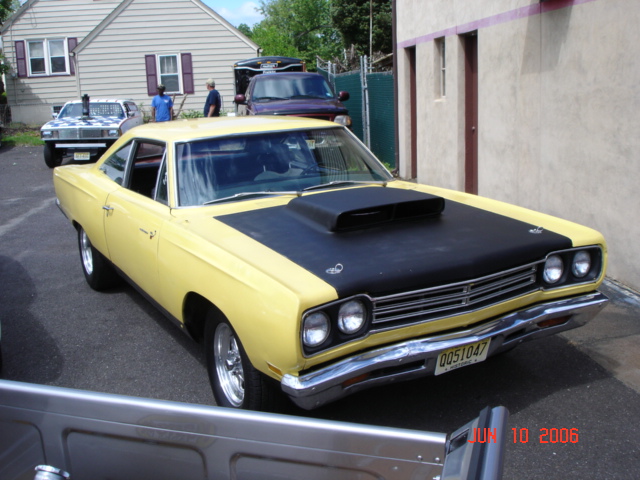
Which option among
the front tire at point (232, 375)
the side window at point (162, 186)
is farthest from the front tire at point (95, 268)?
the front tire at point (232, 375)

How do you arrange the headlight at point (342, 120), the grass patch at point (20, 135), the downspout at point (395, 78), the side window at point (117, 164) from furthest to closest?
the grass patch at point (20, 135) → the headlight at point (342, 120) → the downspout at point (395, 78) → the side window at point (117, 164)

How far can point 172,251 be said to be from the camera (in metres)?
4.14

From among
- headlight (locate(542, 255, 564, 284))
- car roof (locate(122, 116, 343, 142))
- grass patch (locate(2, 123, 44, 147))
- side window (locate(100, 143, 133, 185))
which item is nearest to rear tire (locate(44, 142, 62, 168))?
grass patch (locate(2, 123, 44, 147))

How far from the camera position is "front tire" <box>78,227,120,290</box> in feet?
19.9

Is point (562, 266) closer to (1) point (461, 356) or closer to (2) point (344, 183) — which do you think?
(1) point (461, 356)

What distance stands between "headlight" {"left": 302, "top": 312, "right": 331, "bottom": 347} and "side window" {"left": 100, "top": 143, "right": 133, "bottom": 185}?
294cm

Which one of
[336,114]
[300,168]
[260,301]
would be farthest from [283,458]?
[336,114]

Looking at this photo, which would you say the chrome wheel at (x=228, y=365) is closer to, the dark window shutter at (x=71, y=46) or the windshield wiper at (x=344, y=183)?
the windshield wiper at (x=344, y=183)

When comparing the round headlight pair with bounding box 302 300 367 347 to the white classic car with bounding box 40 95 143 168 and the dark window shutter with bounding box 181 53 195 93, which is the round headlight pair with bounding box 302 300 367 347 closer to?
the white classic car with bounding box 40 95 143 168

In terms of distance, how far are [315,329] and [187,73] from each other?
76.4 feet

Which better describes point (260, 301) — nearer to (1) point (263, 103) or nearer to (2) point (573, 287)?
(2) point (573, 287)

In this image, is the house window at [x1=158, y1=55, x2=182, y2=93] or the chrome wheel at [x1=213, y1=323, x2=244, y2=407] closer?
the chrome wheel at [x1=213, y1=323, x2=244, y2=407]

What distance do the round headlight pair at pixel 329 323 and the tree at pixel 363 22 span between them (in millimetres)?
30519

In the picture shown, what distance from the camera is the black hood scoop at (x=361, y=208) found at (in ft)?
12.9
